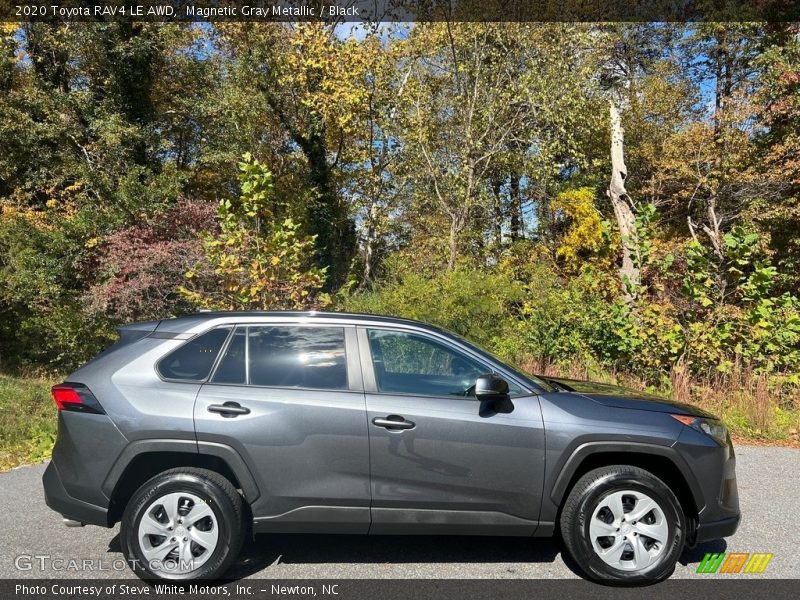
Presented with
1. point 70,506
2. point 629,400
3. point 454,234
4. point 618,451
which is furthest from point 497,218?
point 70,506

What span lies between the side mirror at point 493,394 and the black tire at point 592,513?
2.24 feet

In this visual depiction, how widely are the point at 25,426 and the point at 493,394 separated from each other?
25.1 ft

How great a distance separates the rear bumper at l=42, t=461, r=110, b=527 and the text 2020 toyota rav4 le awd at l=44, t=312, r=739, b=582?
11 millimetres

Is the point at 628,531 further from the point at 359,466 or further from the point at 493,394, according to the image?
the point at 359,466

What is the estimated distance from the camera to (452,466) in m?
3.78

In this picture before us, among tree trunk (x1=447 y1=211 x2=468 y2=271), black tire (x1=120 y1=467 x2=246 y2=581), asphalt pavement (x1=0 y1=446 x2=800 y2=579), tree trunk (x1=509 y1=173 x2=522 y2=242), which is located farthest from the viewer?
tree trunk (x1=509 y1=173 x2=522 y2=242)

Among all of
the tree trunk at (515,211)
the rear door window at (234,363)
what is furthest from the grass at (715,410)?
the tree trunk at (515,211)

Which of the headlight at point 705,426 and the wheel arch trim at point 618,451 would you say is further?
the headlight at point 705,426

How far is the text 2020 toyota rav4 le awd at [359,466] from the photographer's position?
374 cm

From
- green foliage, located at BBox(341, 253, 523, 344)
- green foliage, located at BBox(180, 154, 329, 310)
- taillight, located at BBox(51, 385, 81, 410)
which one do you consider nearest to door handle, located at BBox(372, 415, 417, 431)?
taillight, located at BBox(51, 385, 81, 410)

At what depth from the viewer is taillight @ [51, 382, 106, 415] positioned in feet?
12.6

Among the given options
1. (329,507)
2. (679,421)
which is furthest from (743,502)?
(329,507)

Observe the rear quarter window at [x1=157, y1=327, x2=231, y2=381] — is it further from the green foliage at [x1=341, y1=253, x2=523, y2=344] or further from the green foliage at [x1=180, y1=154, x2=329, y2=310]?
the green foliage at [x1=341, y1=253, x2=523, y2=344]

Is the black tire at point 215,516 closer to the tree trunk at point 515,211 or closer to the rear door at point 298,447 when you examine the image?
the rear door at point 298,447
